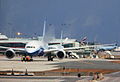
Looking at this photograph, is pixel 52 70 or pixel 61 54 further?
pixel 61 54

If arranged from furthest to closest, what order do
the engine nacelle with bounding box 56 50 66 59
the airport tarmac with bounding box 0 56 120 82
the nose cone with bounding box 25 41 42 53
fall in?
the engine nacelle with bounding box 56 50 66 59
the nose cone with bounding box 25 41 42 53
the airport tarmac with bounding box 0 56 120 82

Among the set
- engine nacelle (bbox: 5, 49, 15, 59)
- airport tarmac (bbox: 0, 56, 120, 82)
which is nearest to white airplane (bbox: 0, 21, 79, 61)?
engine nacelle (bbox: 5, 49, 15, 59)

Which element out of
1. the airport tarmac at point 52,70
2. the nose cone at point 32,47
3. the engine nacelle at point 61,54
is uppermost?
the nose cone at point 32,47

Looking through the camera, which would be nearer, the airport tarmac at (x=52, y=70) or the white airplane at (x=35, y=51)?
the airport tarmac at (x=52, y=70)

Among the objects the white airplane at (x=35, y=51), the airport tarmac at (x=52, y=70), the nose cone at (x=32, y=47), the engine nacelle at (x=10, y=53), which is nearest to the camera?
the airport tarmac at (x=52, y=70)

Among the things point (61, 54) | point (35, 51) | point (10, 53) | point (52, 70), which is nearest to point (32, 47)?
point (35, 51)

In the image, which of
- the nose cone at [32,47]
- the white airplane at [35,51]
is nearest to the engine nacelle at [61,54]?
the white airplane at [35,51]

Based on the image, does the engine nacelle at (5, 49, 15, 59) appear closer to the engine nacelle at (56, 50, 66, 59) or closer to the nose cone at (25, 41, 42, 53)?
the nose cone at (25, 41, 42, 53)

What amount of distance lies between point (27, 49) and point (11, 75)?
161 ft

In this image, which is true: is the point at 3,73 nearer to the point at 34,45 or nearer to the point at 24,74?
the point at 24,74

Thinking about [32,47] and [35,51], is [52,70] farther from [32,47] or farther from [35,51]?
[32,47]

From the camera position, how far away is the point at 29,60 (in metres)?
126

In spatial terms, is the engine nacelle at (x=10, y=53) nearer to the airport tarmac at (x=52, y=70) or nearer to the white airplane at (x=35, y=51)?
the white airplane at (x=35, y=51)

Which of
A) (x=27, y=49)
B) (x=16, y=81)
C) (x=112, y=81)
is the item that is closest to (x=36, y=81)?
(x=16, y=81)
